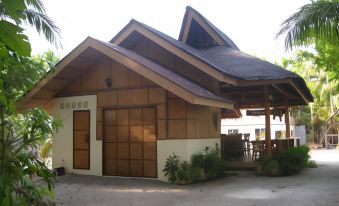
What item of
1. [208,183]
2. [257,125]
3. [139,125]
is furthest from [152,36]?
[257,125]

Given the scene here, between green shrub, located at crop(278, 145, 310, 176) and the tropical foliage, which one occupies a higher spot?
the tropical foliage

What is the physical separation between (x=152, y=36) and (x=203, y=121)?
129 inches

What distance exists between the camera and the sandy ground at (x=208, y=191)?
811 cm

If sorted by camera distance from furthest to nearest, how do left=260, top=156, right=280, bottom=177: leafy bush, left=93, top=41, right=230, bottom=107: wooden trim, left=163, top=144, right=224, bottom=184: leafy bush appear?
left=260, top=156, right=280, bottom=177: leafy bush, left=163, top=144, right=224, bottom=184: leafy bush, left=93, top=41, right=230, bottom=107: wooden trim

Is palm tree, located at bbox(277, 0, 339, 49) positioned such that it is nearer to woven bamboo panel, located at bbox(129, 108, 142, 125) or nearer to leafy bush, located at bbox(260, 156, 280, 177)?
leafy bush, located at bbox(260, 156, 280, 177)

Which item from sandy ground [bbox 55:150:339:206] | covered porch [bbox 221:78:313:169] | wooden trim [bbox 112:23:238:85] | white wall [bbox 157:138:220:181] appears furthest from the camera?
covered porch [bbox 221:78:313:169]

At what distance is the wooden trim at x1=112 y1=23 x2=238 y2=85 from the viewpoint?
11336 mm

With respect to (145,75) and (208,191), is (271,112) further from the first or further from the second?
(208,191)

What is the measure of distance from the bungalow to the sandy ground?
3.25 feet

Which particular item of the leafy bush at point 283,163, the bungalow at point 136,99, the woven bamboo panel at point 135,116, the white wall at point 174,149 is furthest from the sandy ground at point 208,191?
the woven bamboo panel at point 135,116

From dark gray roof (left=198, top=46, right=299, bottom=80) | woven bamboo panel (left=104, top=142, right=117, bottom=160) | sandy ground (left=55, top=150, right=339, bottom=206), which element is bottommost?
sandy ground (left=55, top=150, right=339, bottom=206)

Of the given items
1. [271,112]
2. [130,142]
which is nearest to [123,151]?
[130,142]

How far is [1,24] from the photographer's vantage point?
1.16 m

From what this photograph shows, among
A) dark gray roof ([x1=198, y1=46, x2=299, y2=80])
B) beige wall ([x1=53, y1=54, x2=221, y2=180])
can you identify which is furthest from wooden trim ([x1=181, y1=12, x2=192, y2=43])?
beige wall ([x1=53, y1=54, x2=221, y2=180])
